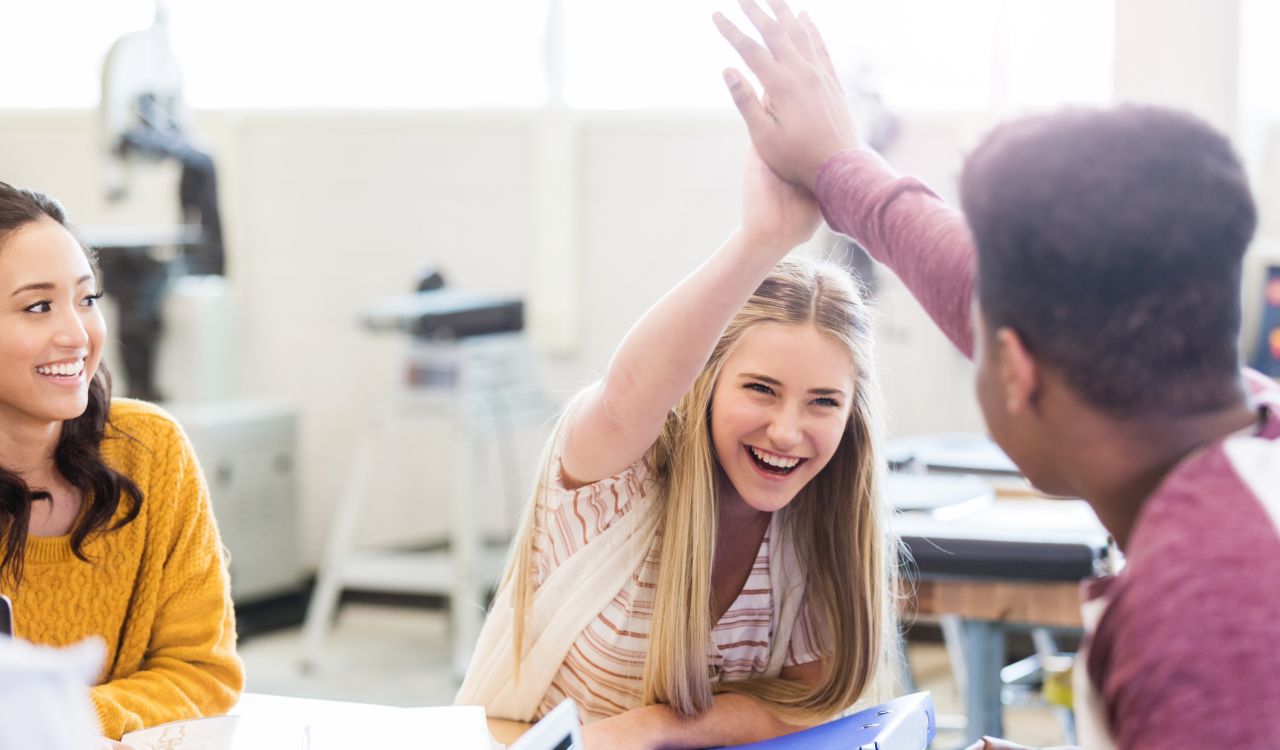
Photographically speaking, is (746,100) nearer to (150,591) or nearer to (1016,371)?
(1016,371)

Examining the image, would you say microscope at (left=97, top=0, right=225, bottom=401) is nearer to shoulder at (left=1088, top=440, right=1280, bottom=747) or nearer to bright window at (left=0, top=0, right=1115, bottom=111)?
bright window at (left=0, top=0, right=1115, bottom=111)

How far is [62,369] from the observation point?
1.45 m

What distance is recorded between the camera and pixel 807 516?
1514mm

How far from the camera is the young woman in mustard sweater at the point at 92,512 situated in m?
1.43

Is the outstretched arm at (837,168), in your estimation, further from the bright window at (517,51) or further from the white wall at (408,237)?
the white wall at (408,237)

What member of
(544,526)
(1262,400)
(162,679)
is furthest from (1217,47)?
(162,679)

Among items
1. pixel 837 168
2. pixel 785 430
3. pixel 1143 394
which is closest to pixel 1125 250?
pixel 1143 394

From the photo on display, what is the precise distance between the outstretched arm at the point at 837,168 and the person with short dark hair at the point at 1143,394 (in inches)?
7.8

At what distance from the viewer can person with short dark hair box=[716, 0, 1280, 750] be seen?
71cm

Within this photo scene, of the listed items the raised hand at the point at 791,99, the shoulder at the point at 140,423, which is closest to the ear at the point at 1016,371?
the raised hand at the point at 791,99

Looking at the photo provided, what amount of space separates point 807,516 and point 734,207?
8.35 ft

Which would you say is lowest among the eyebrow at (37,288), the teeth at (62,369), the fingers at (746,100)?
the teeth at (62,369)

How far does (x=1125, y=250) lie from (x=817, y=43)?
1.67ft

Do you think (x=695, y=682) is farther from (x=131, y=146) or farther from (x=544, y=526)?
(x=131, y=146)
